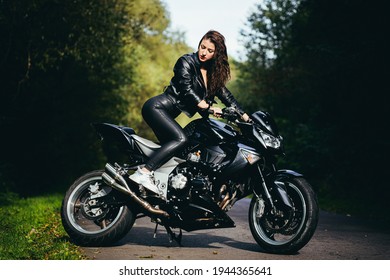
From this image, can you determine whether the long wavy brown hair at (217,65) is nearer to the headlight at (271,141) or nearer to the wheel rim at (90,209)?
the headlight at (271,141)

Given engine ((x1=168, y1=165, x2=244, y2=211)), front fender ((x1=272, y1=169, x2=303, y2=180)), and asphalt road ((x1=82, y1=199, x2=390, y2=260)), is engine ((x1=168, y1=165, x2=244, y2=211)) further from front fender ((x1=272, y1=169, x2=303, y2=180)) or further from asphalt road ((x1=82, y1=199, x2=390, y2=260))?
asphalt road ((x1=82, y1=199, x2=390, y2=260))

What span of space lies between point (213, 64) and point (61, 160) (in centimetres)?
1706

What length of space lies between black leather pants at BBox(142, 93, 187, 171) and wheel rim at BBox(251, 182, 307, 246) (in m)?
1.16

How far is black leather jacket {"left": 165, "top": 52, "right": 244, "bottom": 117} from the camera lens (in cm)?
588

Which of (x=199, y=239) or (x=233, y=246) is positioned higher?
(x=233, y=246)

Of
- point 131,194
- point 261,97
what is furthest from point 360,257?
point 261,97

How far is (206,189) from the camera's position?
5.86m

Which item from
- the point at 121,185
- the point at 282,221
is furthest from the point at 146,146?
the point at 282,221

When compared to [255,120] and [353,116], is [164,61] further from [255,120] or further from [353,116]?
[255,120]

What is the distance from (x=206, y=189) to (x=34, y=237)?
234cm

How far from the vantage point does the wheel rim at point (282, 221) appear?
5645mm

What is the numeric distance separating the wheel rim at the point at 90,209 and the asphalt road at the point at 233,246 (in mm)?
300

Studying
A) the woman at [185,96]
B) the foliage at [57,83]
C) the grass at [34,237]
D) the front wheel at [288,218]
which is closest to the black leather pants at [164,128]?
the woman at [185,96]

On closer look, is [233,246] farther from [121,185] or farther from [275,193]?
[121,185]
